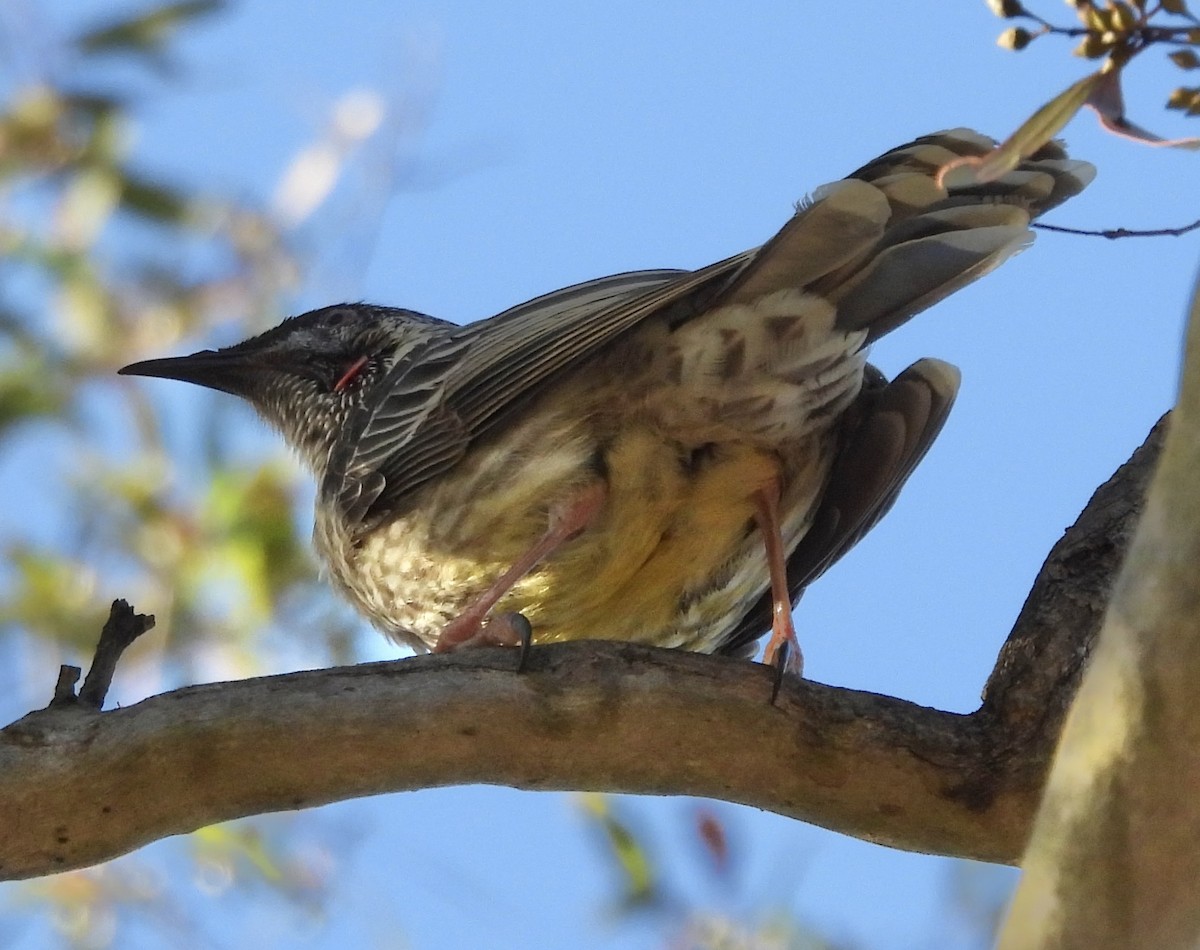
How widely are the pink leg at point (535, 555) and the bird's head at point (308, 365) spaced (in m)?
1.39

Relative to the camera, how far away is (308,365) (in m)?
5.65

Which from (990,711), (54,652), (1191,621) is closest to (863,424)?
Result: (990,711)

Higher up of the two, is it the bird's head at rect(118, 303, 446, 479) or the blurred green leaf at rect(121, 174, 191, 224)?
the blurred green leaf at rect(121, 174, 191, 224)

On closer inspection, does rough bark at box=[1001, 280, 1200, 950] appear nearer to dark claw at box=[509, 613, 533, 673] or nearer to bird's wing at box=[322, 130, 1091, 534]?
dark claw at box=[509, 613, 533, 673]

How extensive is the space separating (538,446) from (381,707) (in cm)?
135

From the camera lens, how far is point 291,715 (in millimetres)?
2967

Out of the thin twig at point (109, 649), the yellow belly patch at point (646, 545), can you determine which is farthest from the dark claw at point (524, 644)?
the yellow belly patch at point (646, 545)

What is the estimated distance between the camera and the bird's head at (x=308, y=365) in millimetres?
5496

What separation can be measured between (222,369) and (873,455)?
2365 mm

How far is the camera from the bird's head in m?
5.50

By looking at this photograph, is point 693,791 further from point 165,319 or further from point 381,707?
point 165,319

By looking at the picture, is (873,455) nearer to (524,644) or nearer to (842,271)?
(842,271)

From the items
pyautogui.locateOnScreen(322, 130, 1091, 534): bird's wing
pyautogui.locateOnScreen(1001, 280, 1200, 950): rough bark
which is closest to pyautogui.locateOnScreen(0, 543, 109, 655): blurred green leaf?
pyautogui.locateOnScreen(322, 130, 1091, 534): bird's wing

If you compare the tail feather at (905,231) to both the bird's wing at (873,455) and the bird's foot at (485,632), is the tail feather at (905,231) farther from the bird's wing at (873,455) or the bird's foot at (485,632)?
the bird's foot at (485,632)
